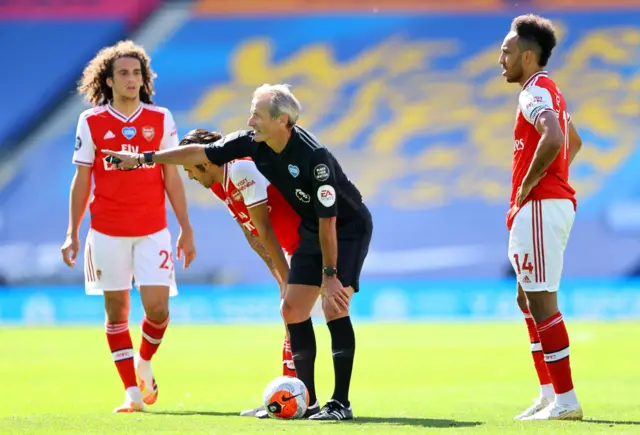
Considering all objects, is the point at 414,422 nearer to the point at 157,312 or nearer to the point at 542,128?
the point at 542,128

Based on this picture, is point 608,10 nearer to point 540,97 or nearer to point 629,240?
point 629,240

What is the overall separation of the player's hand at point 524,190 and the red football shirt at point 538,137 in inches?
1.9

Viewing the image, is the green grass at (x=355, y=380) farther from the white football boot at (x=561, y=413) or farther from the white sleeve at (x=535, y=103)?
the white sleeve at (x=535, y=103)

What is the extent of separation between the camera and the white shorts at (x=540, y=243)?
629 cm

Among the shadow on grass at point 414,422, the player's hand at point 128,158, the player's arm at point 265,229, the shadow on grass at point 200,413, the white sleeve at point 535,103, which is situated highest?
the white sleeve at point 535,103

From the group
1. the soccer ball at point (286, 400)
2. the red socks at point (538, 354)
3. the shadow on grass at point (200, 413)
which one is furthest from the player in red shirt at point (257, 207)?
the red socks at point (538, 354)

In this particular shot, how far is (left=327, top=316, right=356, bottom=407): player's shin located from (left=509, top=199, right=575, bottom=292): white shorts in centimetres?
103

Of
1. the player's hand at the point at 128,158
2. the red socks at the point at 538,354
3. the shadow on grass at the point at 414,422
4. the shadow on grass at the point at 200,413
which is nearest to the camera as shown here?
the shadow on grass at the point at 414,422

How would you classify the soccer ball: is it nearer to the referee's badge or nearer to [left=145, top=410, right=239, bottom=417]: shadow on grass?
[left=145, top=410, right=239, bottom=417]: shadow on grass

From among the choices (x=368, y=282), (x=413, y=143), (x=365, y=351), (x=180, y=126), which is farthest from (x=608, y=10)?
(x=365, y=351)

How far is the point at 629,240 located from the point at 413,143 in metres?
5.15

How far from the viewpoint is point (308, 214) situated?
6582 mm

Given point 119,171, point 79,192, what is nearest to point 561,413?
Result: point 119,171

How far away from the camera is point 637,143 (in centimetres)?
2500
